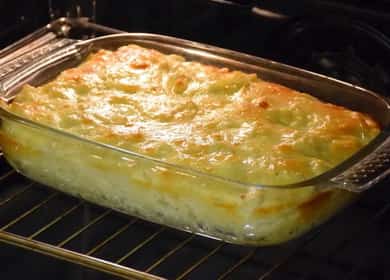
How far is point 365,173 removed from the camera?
103 centimetres

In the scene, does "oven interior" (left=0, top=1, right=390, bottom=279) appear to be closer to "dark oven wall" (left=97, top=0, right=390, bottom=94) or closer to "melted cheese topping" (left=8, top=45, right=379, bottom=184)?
"dark oven wall" (left=97, top=0, right=390, bottom=94)

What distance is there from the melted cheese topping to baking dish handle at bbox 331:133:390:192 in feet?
0.20

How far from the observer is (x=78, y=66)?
1370 mm

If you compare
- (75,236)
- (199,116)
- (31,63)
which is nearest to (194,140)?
(199,116)

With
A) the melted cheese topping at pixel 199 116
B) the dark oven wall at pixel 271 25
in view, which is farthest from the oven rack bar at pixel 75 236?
the dark oven wall at pixel 271 25

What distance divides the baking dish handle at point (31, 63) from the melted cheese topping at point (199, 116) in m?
0.03

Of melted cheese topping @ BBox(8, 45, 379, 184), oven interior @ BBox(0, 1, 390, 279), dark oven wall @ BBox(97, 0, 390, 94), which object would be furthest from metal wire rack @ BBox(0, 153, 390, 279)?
dark oven wall @ BBox(97, 0, 390, 94)

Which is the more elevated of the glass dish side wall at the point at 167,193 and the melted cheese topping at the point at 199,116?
the melted cheese topping at the point at 199,116

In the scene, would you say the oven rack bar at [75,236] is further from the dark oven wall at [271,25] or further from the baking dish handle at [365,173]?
the dark oven wall at [271,25]

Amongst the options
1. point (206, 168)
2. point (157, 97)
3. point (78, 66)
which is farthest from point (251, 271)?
point (78, 66)

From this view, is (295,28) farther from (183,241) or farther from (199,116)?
(183,241)

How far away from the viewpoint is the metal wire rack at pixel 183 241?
1.13 m

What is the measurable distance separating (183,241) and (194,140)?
0.14 meters

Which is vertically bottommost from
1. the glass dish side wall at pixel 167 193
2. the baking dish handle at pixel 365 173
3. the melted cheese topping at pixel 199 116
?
the glass dish side wall at pixel 167 193
